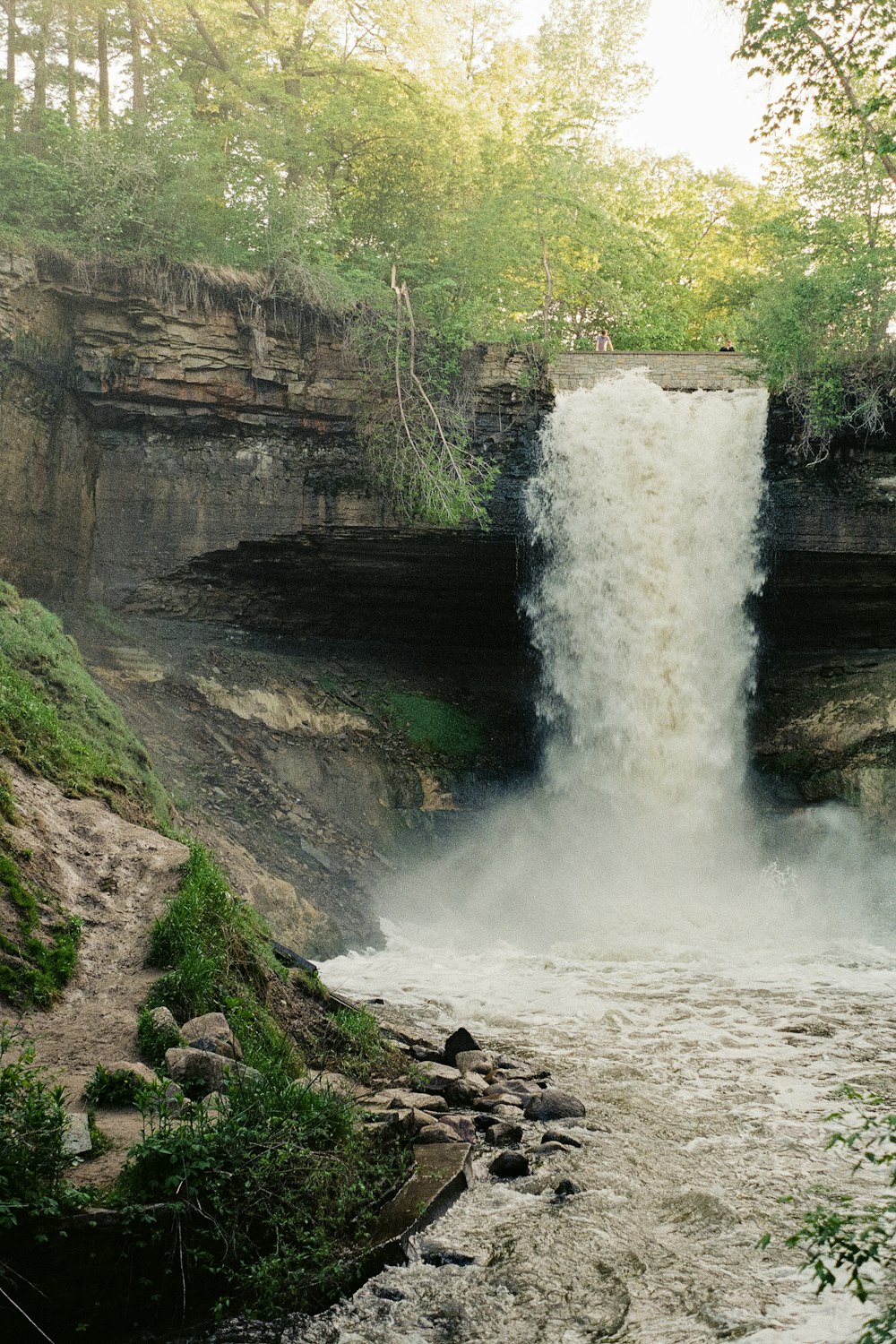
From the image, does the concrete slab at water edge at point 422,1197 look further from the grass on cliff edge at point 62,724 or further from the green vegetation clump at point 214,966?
the grass on cliff edge at point 62,724

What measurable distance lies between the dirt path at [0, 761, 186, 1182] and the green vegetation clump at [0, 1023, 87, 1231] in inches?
9.6

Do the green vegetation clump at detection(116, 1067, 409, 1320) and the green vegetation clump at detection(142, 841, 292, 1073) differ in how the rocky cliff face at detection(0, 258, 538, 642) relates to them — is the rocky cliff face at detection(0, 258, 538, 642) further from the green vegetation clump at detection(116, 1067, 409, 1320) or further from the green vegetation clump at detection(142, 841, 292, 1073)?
the green vegetation clump at detection(116, 1067, 409, 1320)

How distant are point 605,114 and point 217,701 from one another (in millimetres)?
24060

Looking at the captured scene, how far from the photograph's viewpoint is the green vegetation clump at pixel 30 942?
18.9 feet

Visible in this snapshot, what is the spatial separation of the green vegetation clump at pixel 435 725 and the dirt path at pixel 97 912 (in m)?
10.3

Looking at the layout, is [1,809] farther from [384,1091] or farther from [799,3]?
[799,3]

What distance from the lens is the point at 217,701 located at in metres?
17.0

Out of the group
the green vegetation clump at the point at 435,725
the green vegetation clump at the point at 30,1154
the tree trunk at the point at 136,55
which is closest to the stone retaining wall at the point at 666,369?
the green vegetation clump at the point at 435,725

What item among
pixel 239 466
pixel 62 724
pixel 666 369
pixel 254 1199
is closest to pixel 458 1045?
pixel 254 1199

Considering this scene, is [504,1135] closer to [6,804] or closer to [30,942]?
[30,942]

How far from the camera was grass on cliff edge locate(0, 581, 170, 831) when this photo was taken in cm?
879

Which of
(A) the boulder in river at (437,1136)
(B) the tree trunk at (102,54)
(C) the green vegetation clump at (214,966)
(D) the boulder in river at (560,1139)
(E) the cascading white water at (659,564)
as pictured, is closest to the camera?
(A) the boulder in river at (437,1136)

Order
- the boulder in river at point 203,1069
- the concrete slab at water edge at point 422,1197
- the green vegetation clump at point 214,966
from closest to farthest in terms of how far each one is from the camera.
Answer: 1. the concrete slab at water edge at point 422,1197
2. the boulder in river at point 203,1069
3. the green vegetation clump at point 214,966

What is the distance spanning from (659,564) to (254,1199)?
14.5 m
